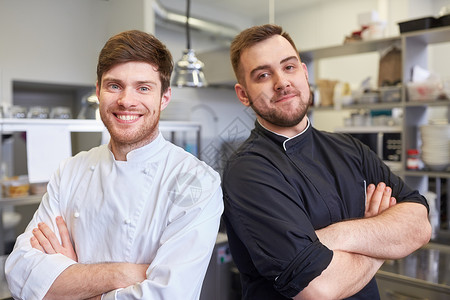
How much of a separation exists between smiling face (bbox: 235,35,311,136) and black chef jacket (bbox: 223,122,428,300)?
7cm

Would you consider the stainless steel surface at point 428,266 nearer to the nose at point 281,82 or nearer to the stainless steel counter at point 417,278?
the stainless steel counter at point 417,278

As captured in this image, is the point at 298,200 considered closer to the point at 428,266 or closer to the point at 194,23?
the point at 428,266

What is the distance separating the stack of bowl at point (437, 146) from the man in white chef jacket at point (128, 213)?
1752 mm

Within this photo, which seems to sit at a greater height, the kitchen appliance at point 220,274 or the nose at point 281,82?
the nose at point 281,82

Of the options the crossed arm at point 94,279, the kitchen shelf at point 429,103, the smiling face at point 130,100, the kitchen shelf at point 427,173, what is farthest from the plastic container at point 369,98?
the crossed arm at point 94,279

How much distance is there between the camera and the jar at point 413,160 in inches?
97.1

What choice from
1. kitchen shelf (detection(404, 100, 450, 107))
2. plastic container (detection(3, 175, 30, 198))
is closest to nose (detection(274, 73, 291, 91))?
plastic container (detection(3, 175, 30, 198))

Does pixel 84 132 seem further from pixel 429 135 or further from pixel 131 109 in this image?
pixel 429 135

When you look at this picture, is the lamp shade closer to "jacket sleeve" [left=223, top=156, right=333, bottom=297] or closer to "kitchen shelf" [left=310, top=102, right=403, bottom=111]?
"kitchen shelf" [left=310, top=102, right=403, bottom=111]

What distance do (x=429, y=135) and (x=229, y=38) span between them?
8.63 ft

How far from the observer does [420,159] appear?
2.51 meters

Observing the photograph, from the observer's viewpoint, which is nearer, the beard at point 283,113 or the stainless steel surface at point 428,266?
the beard at point 283,113

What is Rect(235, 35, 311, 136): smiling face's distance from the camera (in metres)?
1.21

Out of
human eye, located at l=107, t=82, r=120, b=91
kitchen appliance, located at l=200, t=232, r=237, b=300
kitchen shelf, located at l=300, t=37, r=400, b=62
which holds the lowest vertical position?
kitchen appliance, located at l=200, t=232, r=237, b=300
